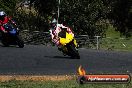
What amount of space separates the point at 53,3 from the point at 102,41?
18.3 m

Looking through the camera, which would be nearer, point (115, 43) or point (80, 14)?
point (115, 43)

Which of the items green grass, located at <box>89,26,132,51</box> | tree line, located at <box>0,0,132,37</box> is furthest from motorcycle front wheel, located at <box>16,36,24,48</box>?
tree line, located at <box>0,0,132,37</box>

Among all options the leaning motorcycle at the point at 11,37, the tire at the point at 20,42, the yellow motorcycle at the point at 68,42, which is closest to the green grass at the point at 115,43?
the tire at the point at 20,42

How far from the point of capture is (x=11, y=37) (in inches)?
976

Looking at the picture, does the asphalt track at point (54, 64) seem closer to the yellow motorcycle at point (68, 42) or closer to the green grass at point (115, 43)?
the yellow motorcycle at point (68, 42)

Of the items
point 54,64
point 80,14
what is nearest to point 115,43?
point 80,14

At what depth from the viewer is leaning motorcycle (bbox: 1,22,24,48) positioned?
24.6 metres

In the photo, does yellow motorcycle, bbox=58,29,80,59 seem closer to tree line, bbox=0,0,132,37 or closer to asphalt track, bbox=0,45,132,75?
asphalt track, bbox=0,45,132,75

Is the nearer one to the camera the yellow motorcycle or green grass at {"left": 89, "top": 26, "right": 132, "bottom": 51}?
the yellow motorcycle

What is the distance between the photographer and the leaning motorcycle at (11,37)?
80.6 feet

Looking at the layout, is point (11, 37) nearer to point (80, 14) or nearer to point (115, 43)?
point (115, 43)

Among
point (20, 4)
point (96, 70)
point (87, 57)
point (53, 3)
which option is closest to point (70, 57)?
point (87, 57)

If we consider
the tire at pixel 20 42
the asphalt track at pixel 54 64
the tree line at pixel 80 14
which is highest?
the asphalt track at pixel 54 64

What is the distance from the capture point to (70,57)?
2042cm
